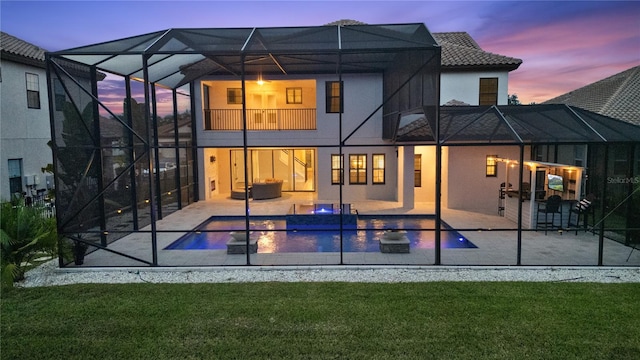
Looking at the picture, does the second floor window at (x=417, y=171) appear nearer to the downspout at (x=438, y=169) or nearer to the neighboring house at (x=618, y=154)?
the neighboring house at (x=618, y=154)

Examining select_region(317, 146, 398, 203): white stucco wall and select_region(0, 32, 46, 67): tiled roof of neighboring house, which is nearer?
select_region(0, 32, 46, 67): tiled roof of neighboring house

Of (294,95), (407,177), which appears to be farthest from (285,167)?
(407,177)

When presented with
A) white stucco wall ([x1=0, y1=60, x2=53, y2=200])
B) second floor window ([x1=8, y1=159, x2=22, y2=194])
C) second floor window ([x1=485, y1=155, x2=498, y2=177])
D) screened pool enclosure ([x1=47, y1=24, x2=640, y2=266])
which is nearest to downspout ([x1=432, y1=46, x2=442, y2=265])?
screened pool enclosure ([x1=47, y1=24, x2=640, y2=266])

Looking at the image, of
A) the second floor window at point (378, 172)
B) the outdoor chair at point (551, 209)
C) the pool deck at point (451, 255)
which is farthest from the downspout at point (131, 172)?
the outdoor chair at point (551, 209)

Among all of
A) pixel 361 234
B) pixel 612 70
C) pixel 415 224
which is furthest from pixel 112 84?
pixel 612 70

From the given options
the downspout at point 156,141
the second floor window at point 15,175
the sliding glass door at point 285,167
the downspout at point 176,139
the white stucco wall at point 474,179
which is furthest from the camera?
the sliding glass door at point 285,167

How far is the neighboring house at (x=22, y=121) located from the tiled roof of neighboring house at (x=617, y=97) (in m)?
23.3

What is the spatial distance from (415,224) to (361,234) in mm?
2466

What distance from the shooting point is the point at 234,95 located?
63.9 ft

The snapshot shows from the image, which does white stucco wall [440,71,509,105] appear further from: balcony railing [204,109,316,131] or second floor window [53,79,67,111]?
second floor window [53,79,67,111]

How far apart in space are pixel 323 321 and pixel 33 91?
15279 millimetres

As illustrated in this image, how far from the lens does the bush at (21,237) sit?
27.2ft

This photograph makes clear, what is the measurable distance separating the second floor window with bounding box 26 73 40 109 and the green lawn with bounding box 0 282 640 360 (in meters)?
10.4

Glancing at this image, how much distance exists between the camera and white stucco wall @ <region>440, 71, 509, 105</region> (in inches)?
687
